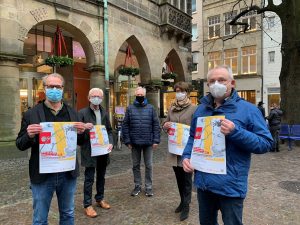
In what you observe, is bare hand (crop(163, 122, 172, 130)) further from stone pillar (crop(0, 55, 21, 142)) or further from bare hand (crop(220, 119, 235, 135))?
stone pillar (crop(0, 55, 21, 142))

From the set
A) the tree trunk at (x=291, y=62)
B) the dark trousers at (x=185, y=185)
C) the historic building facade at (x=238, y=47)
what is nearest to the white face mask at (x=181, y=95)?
the dark trousers at (x=185, y=185)

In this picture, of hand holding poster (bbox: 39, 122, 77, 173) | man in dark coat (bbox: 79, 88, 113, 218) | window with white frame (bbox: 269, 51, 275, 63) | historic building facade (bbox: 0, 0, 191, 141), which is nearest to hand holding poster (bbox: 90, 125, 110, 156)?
man in dark coat (bbox: 79, 88, 113, 218)

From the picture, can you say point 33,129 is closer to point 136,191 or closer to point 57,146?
point 57,146

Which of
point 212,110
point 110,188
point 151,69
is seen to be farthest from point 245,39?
point 212,110

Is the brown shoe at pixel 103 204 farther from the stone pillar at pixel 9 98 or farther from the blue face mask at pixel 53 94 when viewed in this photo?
the stone pillar at pixel 9 98

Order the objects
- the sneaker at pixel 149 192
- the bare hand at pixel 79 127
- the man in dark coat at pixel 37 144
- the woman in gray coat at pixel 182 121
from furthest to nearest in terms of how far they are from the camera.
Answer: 1. the sneaker at pixel 149 192
2. the woman in gray coat at pixel 182 121
3. the bare hand at pixel 79 127
4. the man in dark coat at pixel 37 144

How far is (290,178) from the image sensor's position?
727 centimetres

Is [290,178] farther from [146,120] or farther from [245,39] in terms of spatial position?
[245,39]

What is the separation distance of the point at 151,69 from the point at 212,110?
513 inches

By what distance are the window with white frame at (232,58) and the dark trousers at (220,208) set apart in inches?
1216

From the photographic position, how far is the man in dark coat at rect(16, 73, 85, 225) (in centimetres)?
312

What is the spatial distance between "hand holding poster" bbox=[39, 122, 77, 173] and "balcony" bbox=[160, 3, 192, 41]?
13695 mm

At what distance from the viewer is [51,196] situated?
3.31 metres

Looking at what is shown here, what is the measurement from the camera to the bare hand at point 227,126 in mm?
2518
